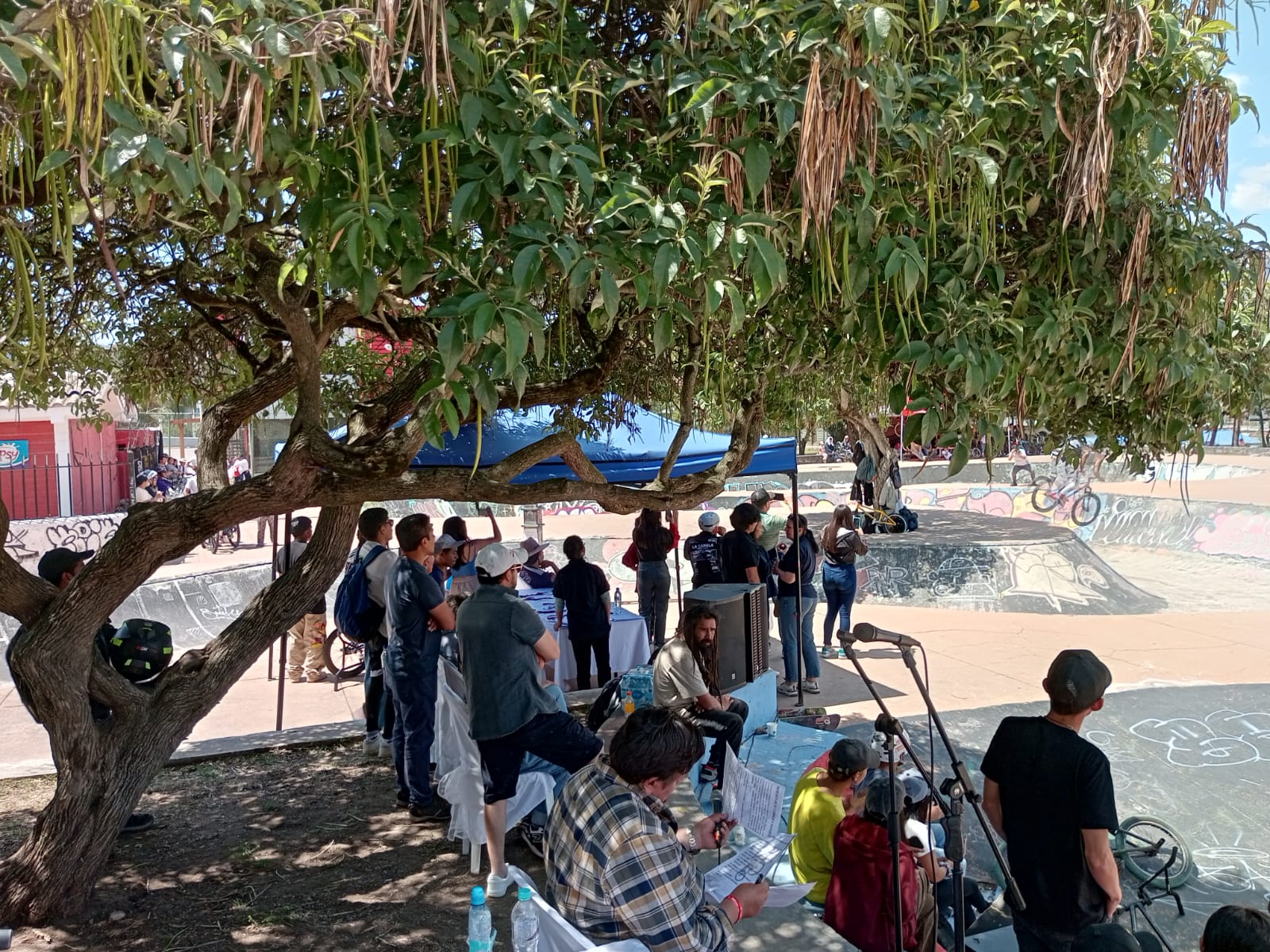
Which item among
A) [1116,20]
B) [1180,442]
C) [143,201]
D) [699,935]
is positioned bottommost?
[699,935]

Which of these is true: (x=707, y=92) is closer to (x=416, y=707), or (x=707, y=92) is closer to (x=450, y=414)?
(x=450, y=414)

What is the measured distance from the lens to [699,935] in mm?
2596

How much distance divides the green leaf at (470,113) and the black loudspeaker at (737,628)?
4045mm

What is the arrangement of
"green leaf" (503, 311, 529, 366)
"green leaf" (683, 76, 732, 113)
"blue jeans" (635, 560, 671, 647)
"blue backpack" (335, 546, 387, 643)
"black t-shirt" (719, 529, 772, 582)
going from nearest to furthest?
"green leaf" (503, 311, 529, 366)
"green leaf" (683, 76, 732, 113)
"blue backpack" (335, 546, 387, 643)
"black t-shirt" (719, 529, 772, 582)
"blue jeans" (635, 560, 671, 647)

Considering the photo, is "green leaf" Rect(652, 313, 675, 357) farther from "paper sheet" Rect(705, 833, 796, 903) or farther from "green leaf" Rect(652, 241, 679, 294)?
"paper sheet" Rect(705, 833, 796, 903)

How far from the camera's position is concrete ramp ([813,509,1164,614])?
1314cm

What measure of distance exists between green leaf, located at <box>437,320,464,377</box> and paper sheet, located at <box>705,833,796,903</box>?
1.84 meters

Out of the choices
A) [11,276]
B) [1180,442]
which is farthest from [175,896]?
[1180,442]

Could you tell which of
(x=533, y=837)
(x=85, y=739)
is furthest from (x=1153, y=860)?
(x=85, y=739)

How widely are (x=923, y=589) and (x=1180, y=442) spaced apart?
10.1m

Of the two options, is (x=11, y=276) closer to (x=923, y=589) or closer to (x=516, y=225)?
(x=516, y=225)

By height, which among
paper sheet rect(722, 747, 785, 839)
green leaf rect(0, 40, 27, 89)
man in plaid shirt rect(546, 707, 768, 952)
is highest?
green leaf rect(0, 40, 27, 89)

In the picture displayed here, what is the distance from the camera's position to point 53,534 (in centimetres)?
1630

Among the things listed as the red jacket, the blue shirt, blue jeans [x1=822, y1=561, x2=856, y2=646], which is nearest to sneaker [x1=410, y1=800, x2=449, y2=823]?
the blue shirt
